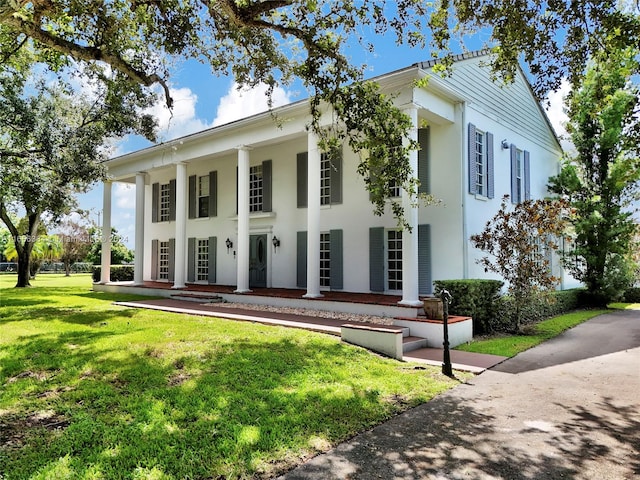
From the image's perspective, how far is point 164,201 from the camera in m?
20.2

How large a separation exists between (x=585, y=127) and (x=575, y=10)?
36.9ft

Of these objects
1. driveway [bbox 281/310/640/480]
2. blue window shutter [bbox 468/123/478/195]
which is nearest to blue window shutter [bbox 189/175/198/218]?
blue window shutter [bbox 468/123/478/195]

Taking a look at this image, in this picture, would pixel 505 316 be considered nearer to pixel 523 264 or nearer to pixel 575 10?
pixel 523 264

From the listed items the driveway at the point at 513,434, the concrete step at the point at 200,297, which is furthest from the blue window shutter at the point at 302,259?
the driveway at the point at 513,434

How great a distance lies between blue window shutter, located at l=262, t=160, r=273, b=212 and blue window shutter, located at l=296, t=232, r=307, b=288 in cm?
189

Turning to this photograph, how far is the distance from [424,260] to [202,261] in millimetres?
10086

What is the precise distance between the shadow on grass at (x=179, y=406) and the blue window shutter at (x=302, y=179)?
8.03 metres

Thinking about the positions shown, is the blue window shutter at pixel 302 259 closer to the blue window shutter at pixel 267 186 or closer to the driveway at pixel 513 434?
the blue window shutter at pixel 267 186

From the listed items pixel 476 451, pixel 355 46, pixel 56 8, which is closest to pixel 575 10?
pixel 355 46

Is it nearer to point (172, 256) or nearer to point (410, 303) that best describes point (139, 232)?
point (172, 256)

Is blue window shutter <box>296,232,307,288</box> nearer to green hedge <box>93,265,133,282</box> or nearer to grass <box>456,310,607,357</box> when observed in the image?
grass <box>456,310,607,357</box>

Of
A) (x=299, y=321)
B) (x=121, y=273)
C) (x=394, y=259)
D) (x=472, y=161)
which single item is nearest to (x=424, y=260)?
(x=394, y=259)

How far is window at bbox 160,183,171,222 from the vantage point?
65.3 feet

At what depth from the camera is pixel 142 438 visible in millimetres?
3801
